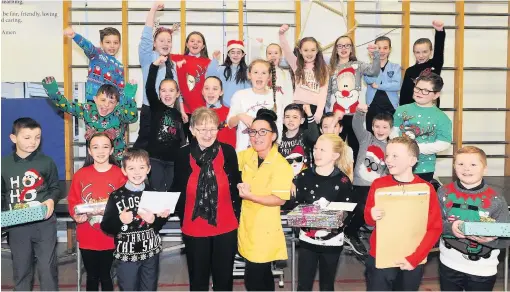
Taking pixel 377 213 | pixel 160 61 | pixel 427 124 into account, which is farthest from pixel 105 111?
pixel 427 124

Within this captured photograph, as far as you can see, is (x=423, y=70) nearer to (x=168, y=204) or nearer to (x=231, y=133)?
(x=231, y=133)

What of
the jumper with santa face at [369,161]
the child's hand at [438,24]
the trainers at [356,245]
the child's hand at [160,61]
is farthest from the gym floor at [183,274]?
the child's hand at [160,61]

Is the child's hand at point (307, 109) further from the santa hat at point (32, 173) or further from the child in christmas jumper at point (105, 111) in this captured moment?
the santa hat at point (32, 173)

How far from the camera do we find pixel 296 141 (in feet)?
14.6

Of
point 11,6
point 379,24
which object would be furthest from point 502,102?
point 11,6

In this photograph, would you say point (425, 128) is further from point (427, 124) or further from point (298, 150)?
point (298, 150)

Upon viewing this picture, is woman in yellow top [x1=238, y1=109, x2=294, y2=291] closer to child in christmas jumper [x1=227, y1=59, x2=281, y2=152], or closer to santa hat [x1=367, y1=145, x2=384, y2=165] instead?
child in christmas jumper [x1=227, y1=59, x2=281, y2=152]

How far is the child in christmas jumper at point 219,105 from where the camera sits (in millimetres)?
4473

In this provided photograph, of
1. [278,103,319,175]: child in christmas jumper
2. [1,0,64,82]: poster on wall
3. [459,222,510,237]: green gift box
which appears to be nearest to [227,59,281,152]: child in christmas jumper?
[278,103,319,175]: child in christmas jumper

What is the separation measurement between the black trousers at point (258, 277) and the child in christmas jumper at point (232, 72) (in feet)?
5.86

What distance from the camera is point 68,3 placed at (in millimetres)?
6172

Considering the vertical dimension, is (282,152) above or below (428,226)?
above

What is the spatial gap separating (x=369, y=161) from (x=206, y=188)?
5.41 feet

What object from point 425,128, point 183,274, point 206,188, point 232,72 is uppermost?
point 232,72
